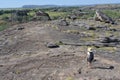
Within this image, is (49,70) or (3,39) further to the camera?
(3,39)

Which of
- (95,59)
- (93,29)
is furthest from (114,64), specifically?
(93,29)

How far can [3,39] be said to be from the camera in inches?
1737

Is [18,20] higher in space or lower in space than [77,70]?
lower

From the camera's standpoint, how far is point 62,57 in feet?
99.6

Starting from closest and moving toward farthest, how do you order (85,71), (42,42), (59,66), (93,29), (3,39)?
1. (85,71)
2. (59,66)
3. (42,42)
4. (3,39)
5. (93,29)

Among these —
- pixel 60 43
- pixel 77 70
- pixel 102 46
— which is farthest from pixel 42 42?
pixel 77 70

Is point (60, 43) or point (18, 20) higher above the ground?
point (60, 43)

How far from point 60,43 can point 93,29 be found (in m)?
16.3

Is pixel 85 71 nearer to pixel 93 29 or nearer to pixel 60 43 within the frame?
pixel 60 43

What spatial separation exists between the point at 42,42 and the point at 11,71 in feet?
42.3

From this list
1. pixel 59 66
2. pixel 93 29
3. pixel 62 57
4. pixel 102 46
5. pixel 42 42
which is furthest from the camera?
pixel 93 29

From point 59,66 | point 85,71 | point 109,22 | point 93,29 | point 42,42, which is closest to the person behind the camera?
point 85,71

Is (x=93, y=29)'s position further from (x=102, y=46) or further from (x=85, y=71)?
(x=85, y=71)

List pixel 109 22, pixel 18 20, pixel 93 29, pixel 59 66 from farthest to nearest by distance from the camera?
pixel 18 20
pixel 109 22
pixel 93 29
pixel 59 66
